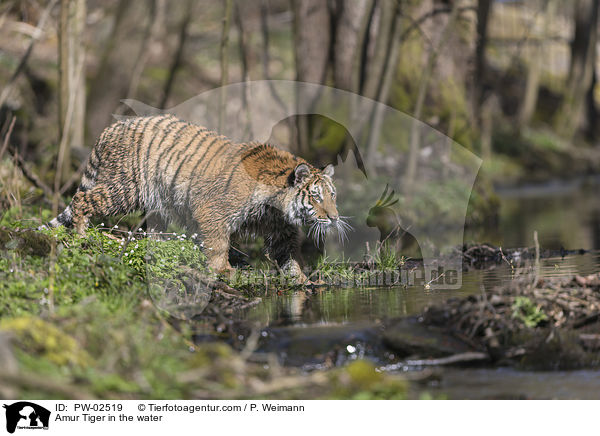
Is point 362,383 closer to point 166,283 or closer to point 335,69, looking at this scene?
point 166,283

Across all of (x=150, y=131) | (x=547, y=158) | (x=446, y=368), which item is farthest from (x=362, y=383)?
(x=547, y=158)

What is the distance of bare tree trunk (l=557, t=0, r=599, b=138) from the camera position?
3491cm

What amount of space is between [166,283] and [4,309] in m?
1.98

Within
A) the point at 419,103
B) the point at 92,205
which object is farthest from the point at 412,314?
the point at 419,103

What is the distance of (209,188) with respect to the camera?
9648 millimetres

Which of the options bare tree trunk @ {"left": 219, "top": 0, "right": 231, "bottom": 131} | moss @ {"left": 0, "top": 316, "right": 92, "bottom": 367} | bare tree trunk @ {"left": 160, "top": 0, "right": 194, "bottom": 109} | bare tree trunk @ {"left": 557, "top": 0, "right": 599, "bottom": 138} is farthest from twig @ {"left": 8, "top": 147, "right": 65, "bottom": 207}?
bare tree trunk @ {"left": 557, "top": 0, "right": 599, "bottom": 138}

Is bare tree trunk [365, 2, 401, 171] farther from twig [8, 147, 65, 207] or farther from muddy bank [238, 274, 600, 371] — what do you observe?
muddy bank [238, 274, 600, 371]

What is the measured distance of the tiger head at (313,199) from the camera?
29.8ft

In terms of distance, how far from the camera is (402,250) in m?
12.8

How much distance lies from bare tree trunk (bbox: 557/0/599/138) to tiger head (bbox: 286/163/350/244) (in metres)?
29.7

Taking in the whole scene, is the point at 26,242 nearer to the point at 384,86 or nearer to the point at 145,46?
the point at 384,86
